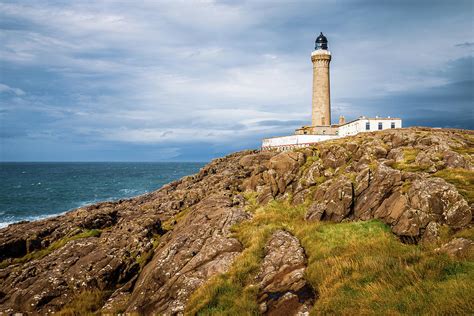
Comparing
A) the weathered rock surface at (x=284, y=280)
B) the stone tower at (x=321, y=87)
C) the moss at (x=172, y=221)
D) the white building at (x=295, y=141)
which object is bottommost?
the moss at (x=172, y=221)

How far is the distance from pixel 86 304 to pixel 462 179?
2378 cm

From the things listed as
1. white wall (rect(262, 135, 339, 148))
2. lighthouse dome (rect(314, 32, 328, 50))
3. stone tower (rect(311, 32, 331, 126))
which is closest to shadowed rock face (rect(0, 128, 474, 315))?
white wall (rect(262, 135, 339, 148))

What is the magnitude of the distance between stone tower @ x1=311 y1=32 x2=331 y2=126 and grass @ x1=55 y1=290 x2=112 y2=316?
6215 centimetres

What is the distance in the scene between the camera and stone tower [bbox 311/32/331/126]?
71.6 metres

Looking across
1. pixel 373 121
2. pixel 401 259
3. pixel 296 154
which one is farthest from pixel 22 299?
pixel 373 121

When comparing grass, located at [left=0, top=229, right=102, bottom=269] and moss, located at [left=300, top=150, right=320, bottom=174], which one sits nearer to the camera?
grass, located at [left=0, top=229, right=102, bottom=269]

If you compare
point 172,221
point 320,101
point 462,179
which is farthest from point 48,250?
point 320,101

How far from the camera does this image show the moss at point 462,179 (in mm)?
17594

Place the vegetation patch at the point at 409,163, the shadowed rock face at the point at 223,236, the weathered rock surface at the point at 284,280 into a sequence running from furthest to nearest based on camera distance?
1. the vegetation patch at the point at 409,163
2. the shadowed rock face at the point at 223,236
3. the weathered rock surface at the point at 284,280

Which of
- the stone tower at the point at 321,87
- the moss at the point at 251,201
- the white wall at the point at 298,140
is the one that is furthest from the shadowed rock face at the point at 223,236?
the stone tower at the point at 321,87

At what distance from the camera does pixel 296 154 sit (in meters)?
35.5

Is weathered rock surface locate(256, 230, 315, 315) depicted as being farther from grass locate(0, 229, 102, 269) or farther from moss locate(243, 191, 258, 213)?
grass locate(0, 229, 102, 269)

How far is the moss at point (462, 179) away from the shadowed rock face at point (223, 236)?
16 centimetres

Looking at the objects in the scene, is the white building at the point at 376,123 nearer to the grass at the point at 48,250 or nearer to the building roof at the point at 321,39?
the building roof at the point at 321,39
